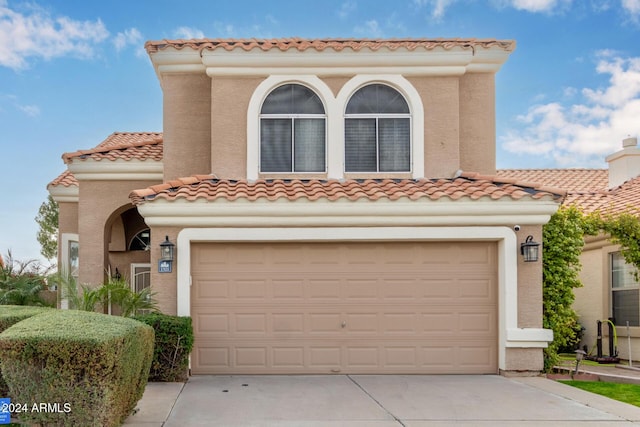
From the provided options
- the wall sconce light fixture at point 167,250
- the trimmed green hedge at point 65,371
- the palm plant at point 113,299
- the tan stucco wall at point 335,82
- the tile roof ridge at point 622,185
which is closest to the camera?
the trimmed green hedge at point 65,371

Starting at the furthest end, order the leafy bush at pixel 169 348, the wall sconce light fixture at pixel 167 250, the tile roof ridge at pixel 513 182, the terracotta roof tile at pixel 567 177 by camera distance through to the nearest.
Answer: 1. the terracotta roof tile at pixel 567 177
2. the tile roof ridge at pixel 513 182
3. the wall sconce light fixture at pixel 167 250
4. the leafy bush at pixel 169 348

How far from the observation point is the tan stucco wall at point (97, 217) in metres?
13.9

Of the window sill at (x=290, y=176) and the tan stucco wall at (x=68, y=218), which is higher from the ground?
the window sill at (x=290, y=176)

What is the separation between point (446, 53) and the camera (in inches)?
512

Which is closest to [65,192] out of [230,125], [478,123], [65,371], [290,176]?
[230,125]

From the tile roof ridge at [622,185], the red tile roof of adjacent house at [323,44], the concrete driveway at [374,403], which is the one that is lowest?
the concrete driveway at [374,403]

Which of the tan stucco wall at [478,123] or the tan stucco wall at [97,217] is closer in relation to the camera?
the tan stucco wall at [478,123]

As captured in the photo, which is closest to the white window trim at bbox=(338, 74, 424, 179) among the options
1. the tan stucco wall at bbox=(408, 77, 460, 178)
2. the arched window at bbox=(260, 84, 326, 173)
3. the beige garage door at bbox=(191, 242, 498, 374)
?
the tan stucco wall at bbox=(408, 77, 460, 178)

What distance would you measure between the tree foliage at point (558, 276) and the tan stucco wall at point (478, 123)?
7.48 feet

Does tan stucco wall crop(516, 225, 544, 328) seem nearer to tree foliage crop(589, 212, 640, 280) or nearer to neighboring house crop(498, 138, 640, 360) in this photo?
tree foliage crop(589, 212, 640, 280)

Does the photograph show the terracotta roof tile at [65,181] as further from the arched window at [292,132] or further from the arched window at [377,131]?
the arched window at [377,131]

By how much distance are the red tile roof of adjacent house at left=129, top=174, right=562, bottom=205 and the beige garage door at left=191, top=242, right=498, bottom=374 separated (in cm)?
96

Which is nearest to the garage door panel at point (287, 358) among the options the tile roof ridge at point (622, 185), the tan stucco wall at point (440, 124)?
the tan stucco wall at point (440, 124)

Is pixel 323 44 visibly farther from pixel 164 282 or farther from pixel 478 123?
pixel 164 282
